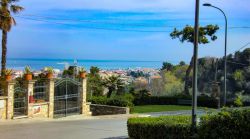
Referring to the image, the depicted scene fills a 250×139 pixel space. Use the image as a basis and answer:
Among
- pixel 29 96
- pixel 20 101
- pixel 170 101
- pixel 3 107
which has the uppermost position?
pixel 29 96

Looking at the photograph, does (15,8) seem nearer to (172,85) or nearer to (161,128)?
(161,128)

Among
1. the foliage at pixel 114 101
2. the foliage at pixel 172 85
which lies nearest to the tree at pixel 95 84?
the foliage at pixel 114 101

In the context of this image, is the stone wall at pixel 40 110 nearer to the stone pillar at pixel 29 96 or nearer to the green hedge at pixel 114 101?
the stone pillar at pixel 29 96

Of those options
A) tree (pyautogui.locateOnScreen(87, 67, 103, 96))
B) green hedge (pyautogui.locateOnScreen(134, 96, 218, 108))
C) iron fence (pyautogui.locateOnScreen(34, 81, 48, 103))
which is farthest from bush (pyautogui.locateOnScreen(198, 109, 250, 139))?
green hedge (pyautogui.locateOnScreen(134, 96, 218, 108))

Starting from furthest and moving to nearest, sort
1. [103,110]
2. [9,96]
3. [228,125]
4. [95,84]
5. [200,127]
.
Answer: [95,84] < [103,110] < [9,96] < [200,127] < [228,125]

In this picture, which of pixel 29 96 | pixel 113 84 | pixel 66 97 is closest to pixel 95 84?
pixel 113 84

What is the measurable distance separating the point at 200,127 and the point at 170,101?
1768 inches

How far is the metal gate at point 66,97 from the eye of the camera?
31.0m

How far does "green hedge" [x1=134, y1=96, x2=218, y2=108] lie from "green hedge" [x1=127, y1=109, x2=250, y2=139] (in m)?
39.1

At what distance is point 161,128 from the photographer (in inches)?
536

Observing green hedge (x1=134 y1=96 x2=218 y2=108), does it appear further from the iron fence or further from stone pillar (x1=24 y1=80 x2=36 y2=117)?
stone pillar (x1=24 y1=80 x2=36 y2=117)

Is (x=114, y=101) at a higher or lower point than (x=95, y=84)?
lower

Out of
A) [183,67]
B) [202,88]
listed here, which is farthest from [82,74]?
[183,67]

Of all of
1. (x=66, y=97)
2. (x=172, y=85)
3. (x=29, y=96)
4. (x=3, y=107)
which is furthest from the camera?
(x=172, y=85)
